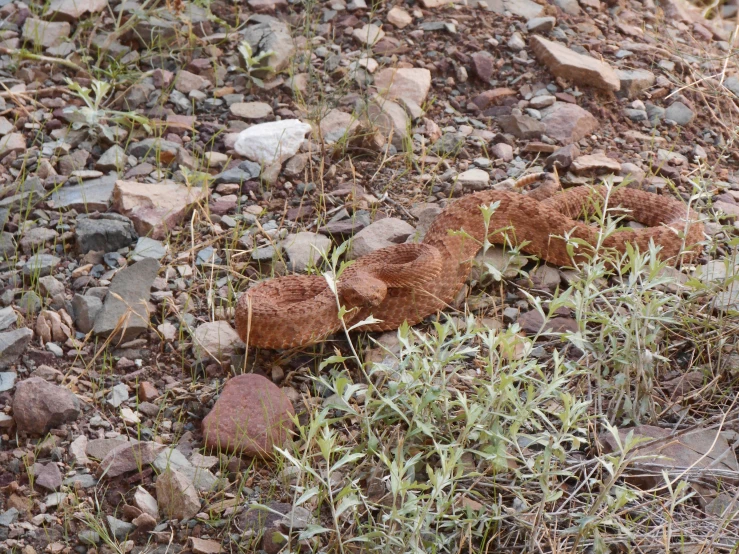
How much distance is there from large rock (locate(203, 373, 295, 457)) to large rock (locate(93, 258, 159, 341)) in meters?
0.74

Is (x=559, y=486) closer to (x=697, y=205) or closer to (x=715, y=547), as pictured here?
(x=715, y=547)

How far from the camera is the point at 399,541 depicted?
3.15 meters

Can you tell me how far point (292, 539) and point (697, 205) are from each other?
3258 millimetres

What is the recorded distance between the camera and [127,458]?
383cm

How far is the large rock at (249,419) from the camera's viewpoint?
388cm

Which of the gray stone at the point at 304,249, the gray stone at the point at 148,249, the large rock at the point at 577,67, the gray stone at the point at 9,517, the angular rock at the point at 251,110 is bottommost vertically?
the gray stone at the point at 9,517

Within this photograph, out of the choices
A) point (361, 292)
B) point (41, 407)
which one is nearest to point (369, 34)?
point (361, 292)

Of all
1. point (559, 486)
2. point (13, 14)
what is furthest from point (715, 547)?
point (13, 14)

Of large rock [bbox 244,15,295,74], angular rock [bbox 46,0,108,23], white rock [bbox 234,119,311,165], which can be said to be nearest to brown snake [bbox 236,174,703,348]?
white rock [bbox 234,119,311,165]

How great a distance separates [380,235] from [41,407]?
2093 mm

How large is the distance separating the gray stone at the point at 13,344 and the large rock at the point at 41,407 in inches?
11.8

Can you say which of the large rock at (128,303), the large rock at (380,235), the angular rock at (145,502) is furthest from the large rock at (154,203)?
the angular rock at (145,502)

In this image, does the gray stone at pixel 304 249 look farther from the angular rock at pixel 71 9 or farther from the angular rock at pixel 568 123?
the angular rock at pixel 71 9

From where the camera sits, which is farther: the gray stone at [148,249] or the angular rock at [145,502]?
the gray stone at [148,249]
